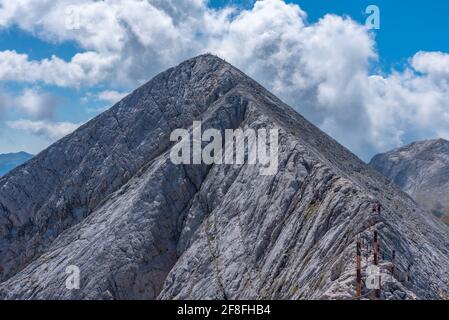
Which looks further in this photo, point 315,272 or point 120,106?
point 120,106

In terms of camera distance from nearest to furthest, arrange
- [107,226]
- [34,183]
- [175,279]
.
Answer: [175,279]
[107,226]
[34,183]

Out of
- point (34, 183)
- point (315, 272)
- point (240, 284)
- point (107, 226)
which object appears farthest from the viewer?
point (34, 183)
